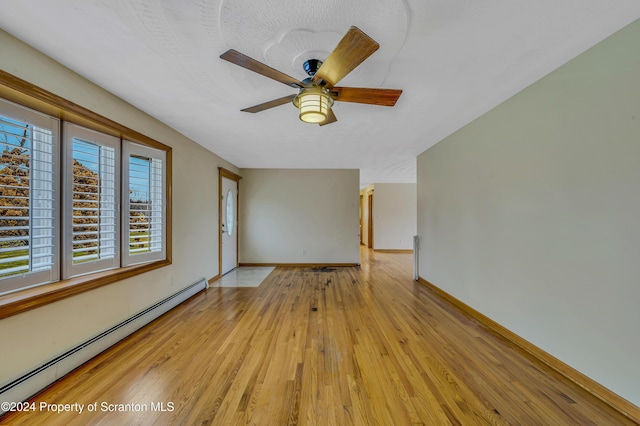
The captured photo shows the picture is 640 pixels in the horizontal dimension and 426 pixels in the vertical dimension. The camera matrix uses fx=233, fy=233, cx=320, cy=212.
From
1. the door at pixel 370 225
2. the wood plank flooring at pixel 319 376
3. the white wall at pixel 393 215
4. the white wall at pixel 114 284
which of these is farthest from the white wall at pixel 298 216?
the door at pixel 370 225

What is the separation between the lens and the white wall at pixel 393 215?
7.97 metres

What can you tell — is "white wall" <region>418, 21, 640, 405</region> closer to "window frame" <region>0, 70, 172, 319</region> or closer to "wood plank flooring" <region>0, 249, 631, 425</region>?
"wood plank flooring" <region>0, 249, 631, 425</region>

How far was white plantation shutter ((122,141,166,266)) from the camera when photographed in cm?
246

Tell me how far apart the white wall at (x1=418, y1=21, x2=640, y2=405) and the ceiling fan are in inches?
53.3

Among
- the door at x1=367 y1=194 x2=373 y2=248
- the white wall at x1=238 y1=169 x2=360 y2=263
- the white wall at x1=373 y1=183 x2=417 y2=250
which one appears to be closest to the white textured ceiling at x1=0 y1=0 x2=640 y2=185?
the white wall at x1=238 y1=169 x2=360 y2=263

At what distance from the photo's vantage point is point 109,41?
60.0 inches

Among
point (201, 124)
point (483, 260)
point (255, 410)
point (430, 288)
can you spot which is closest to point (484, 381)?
point (483, 260)

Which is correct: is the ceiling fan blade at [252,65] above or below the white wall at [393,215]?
above

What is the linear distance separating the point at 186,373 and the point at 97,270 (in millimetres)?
1291

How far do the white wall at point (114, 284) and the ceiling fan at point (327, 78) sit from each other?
141 centimetres

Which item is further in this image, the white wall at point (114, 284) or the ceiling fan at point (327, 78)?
the white wall at point (114, 284)

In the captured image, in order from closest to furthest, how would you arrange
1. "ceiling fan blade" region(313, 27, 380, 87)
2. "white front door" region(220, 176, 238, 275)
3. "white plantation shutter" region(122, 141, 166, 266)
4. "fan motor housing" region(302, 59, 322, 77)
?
"ceiling fan blade" region(313, 27, 380, 87)
"fan motor housing" region(302, 59, 322, 77)
"white plantation shutter" region(122, 141, 166, 266)
"white front door" region(220, 176, 238, 275)

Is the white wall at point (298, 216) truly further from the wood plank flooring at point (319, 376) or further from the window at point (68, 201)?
the window at point (68, 201)

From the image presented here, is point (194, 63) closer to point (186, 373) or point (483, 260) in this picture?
point (186, 373)
